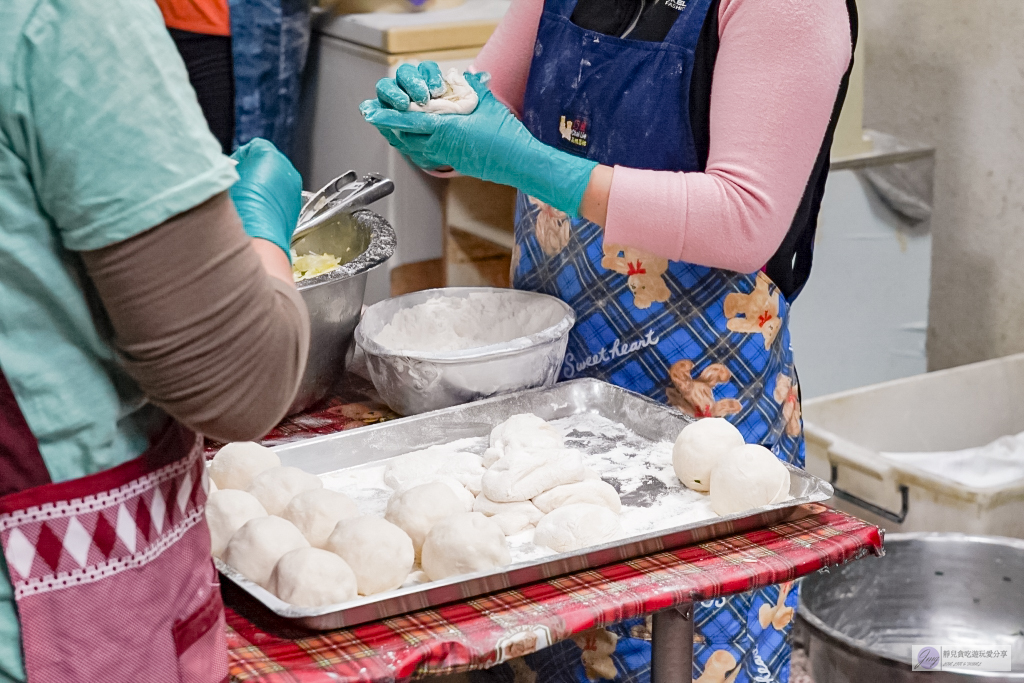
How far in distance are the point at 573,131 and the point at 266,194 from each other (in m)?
0.64

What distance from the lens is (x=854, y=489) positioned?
2502mm

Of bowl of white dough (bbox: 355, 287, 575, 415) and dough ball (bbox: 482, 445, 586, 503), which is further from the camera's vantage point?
bowl of white dough (bbox: 355, 287, 575, 415)

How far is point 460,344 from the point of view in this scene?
1.65 meters

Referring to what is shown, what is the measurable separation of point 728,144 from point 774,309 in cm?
29

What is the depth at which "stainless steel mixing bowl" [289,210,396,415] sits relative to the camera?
1.48 meters

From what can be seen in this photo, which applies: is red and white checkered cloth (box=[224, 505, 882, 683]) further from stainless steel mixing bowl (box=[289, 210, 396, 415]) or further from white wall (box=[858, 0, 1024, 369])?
white wall (box=[858, 0, 1024, 369])

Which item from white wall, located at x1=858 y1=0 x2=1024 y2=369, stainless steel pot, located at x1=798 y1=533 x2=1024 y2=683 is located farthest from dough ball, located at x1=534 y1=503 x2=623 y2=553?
white wall, located at x1=858 y1=0 x2=1024 y2=369

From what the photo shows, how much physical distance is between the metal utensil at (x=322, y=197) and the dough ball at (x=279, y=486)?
1.67 feet

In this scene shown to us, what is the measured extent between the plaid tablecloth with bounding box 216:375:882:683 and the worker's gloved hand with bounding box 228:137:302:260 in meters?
0.35

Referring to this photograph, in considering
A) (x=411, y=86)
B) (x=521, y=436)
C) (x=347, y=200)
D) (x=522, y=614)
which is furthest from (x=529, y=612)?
(x=347, y=200)

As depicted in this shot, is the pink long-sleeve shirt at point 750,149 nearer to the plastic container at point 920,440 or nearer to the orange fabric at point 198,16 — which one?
the plastic container at point 920,440

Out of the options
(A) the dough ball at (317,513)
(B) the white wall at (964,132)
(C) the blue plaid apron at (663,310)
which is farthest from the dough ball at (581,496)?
(B) the white wall at (964,132)

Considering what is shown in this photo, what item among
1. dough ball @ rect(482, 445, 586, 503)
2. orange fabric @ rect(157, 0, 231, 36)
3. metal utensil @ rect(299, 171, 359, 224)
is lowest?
dough ball @ rect(482, 445, 586, 503)

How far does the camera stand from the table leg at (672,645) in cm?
111
